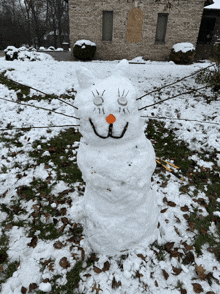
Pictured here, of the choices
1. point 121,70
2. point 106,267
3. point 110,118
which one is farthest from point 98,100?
point 106,267

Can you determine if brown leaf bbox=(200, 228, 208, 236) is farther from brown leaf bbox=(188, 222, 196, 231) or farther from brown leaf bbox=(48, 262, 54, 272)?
brown leaf bbox=(48, 262, 54, 272)

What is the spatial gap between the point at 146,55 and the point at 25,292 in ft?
46.0

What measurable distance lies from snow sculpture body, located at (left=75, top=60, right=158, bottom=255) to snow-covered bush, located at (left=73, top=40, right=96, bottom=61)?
11.5 metres

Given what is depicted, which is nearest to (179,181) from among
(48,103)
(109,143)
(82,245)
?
(82,245)

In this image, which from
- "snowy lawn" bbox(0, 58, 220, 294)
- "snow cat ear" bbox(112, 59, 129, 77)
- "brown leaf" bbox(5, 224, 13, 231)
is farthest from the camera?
"brown leaf" bbox(5, 224, 13, 231)

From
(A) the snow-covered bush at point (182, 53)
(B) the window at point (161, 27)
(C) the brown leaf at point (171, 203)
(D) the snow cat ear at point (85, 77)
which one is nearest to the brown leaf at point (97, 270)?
(C) the brown leaf at point (171, 203)

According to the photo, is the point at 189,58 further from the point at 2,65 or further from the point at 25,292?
the point at 25,292

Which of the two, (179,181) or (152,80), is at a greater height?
(152,80)

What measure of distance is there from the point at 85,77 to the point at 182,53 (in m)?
12.2

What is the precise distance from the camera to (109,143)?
184 centimetres

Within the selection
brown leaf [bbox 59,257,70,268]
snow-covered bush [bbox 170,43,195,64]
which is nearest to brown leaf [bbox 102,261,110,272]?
brown leaf [bbox 59,257,70,268]

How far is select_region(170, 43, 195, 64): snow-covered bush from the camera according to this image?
11547 millimetres

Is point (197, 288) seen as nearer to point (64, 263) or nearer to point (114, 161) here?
point (64, 263)

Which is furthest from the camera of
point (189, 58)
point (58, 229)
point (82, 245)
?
point (189, 58)
